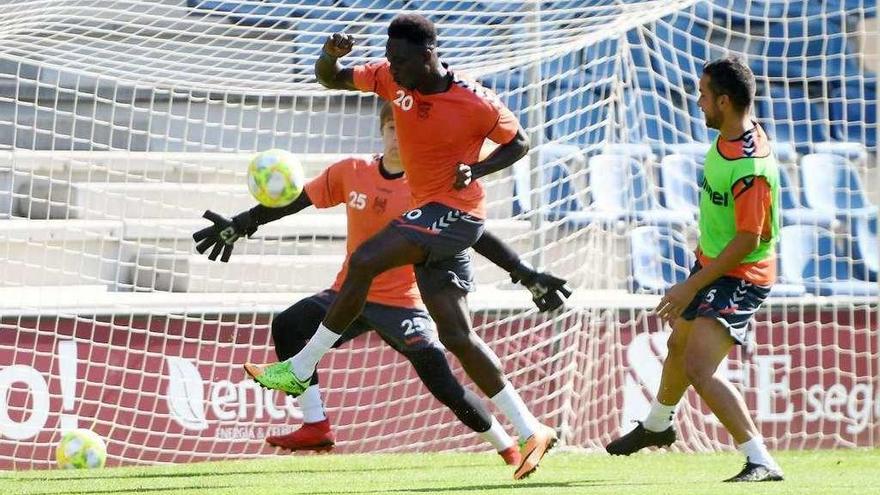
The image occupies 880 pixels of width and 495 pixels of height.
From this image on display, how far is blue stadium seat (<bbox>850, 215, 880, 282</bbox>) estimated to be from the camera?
10305 millimetres

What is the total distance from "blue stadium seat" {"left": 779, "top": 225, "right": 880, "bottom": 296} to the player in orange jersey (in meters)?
4.16

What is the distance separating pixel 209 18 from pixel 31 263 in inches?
70.6

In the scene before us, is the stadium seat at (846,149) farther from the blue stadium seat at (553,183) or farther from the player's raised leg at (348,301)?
the player's raised leg at (348,301)

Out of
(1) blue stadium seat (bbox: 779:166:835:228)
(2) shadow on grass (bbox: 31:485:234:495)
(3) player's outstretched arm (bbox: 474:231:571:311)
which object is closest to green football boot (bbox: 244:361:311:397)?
(2) shadow on grass (bbox: 31:485:234:495)

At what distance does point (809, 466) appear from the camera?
Result: 25.1ft

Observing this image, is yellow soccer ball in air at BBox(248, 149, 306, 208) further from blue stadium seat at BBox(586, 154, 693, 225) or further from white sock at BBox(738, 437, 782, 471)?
blue stadium seat at BBox(586, 154, 693, 225)

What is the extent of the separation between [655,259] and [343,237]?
1996 millimetres

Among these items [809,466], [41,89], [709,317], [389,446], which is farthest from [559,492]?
[41,89]

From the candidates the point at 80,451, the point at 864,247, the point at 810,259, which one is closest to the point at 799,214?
the point at 810,259

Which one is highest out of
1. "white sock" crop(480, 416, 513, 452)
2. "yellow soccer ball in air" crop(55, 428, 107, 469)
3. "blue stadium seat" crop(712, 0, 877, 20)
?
"blue stadium seat" crop(712, 0, 877, 20)

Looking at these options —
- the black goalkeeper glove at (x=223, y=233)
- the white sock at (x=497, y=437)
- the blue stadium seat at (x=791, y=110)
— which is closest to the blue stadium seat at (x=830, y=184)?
the blue stadium seat at (x=791, y=110)

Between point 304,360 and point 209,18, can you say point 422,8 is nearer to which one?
point 209,18

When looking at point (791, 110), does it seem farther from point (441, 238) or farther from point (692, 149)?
point (441, 238)

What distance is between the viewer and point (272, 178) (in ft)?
22.8
